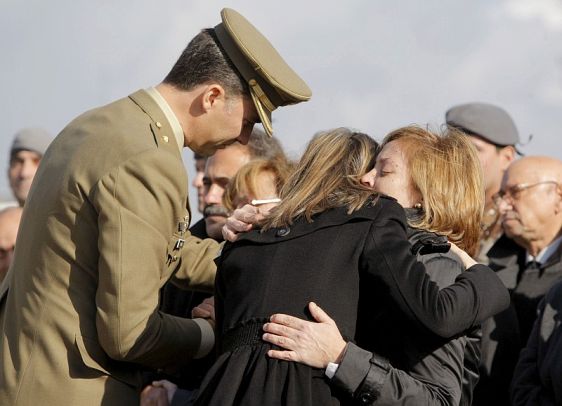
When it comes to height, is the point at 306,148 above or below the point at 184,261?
above

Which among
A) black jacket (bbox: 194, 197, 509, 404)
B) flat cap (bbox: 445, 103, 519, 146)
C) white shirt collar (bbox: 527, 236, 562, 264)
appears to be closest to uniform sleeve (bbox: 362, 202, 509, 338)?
black jacket (bbox: 194, 197, 509, 404)

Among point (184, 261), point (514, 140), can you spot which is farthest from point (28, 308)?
point (514, 140)

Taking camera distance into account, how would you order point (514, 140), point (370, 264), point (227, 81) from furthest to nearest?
1. point (514, 140)
2. point (227, 81)
3. point (370, 264)

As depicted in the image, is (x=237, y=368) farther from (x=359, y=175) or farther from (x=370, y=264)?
(x=359, y=175)

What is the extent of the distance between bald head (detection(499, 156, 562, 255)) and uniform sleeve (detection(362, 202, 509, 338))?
10.3ft

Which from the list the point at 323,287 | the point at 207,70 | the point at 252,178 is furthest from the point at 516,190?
the point at 323,287

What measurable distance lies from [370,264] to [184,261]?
3.83ft

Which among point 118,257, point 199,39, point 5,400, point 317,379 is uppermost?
point 199,39

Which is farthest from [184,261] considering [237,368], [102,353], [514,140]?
[514,140]

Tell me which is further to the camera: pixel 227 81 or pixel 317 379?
pixel 227 81

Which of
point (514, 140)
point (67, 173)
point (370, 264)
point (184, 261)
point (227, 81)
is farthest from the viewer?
point (514, 140)

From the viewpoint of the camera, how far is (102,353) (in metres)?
3.89

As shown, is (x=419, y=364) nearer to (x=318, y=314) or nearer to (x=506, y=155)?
(x=318, y=314)

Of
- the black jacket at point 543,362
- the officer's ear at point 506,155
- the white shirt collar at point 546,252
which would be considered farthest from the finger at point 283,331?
the officer's ear at point 506,155
